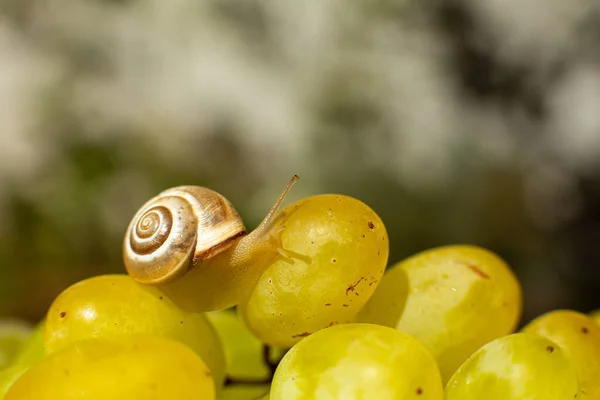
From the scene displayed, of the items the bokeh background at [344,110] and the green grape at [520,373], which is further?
the bokeh background at [344,110]

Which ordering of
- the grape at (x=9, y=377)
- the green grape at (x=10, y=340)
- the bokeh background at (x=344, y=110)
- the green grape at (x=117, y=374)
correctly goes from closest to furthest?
1. the green grape at (x=117, y=374)
2. the grape at (x=9, y=377)
3. the green grape at (x=10, y=340)
4. the bokeh background at (x=344, y=110)

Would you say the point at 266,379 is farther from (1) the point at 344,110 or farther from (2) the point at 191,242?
(1) the point at 344,110

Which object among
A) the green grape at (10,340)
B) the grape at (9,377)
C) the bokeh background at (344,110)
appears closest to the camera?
the grape at (9,377)

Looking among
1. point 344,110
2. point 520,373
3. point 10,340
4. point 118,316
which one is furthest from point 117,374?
point 344,110

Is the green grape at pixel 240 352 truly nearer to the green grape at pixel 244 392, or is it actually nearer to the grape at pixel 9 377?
the green grape at pixel 244 392

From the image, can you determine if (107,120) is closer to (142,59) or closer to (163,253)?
(142,59)

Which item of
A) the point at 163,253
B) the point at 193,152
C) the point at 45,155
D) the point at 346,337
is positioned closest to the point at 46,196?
the point at 45,155

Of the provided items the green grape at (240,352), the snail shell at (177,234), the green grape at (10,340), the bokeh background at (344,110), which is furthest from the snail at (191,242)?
the bokeh background at (344,110)
